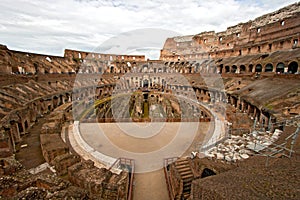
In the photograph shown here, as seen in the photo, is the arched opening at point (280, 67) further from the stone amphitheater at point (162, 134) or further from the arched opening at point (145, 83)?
the arched opening at point (145, 83)

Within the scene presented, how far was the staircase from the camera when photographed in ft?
18.6

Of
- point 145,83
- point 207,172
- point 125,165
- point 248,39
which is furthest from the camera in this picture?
point 145,83

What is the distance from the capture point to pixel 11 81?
51.9 ft

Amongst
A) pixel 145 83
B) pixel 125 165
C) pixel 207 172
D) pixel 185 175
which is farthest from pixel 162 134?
pixel 145 83

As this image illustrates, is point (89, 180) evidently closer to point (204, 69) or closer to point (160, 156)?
point (160, 156)

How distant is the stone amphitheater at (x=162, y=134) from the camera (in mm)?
3439

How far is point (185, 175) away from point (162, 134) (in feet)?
15.1

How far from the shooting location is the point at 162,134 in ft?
34.7

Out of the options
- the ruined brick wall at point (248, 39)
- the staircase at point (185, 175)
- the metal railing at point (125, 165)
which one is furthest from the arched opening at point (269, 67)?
the metal railing at point (125, 165)

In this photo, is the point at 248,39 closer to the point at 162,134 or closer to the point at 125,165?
the point at 162,134

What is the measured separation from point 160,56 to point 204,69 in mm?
19066

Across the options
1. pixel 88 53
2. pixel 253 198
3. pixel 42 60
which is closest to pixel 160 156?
pixel 253 198

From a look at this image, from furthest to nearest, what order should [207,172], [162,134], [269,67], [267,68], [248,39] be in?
[248,39] < [267,68] < [269,67] < [162,134] < [207,172]

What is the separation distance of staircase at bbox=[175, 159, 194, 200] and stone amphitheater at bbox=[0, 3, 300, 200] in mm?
38
